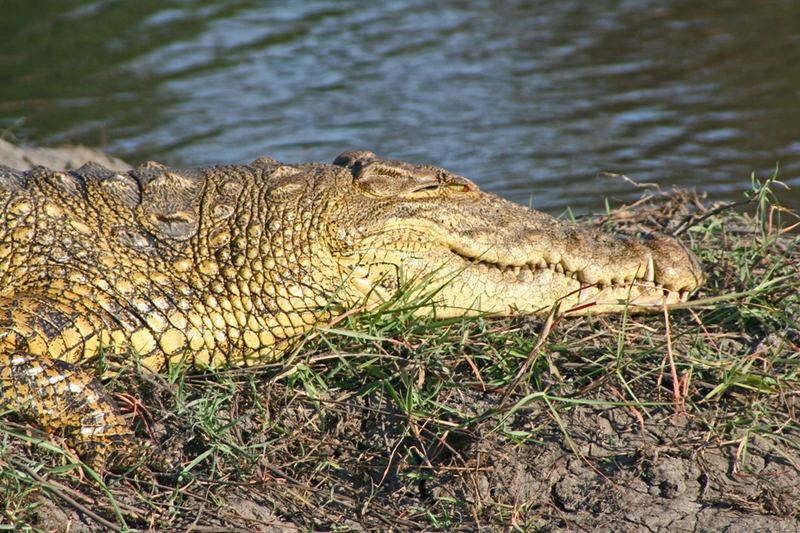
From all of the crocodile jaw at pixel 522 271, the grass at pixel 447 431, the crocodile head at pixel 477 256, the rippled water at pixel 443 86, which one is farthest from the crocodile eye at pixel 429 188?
the rippled water at pixel 443 86

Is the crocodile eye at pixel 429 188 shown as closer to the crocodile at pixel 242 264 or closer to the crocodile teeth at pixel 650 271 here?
the crocodile at pixel 242 264

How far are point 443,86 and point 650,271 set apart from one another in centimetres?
644

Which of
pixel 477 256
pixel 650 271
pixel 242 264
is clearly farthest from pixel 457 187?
pixel 242 264

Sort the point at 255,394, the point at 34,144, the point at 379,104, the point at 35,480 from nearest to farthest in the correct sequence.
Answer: the point at 35,480, the point at 255,394, the point at 34,144, the point at 379,104

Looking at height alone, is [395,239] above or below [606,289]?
above

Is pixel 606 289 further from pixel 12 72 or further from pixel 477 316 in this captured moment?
pixel 12 72

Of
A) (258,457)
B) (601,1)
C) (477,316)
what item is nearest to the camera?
(258,457)

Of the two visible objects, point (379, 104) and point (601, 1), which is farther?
point (601, 1)

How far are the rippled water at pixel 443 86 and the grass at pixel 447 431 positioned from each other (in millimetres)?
3321

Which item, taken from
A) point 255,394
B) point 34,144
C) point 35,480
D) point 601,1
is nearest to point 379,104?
point 34,144

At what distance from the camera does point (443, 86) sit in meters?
10.4

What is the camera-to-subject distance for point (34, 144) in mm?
9023

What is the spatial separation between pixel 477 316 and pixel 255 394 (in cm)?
95

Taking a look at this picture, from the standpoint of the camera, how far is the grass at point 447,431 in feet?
11.1
